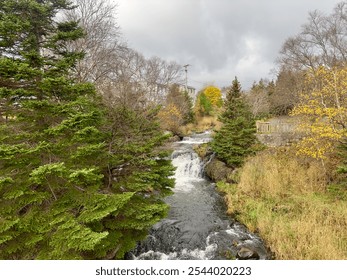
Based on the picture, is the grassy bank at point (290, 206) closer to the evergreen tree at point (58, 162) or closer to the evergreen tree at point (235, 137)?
the evergreen tree at point (235, 137)

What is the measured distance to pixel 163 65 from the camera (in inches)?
1284

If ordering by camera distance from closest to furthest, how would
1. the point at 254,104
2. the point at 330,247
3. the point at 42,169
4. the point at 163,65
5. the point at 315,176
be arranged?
the point at 42,169 < the point at 330,247 < the point at 315,176 < the point at 254,104 < the point at 163,65

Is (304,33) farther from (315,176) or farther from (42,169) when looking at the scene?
(42,169)

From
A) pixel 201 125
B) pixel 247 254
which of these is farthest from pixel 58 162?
pixel 201 125

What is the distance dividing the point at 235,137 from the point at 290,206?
5.89 metres

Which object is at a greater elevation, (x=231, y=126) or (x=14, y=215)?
(x=231, y=126)

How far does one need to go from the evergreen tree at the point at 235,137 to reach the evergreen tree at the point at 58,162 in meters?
8.16

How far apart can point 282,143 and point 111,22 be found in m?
15.4

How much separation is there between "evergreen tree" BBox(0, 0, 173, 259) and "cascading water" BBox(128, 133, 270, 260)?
5.33 ft

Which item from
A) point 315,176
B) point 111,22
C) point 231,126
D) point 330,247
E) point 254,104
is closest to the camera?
point 330,247

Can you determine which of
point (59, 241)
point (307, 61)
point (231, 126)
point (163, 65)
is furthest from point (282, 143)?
point (163, 65)

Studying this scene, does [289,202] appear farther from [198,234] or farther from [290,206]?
[198,234]

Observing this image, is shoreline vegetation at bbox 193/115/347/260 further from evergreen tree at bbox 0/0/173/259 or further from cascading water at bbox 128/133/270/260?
evergreen tree at bbox 0/0/173/259

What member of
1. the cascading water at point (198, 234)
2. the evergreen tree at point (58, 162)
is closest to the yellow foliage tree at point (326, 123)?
the cascading water at point (198, 234)
